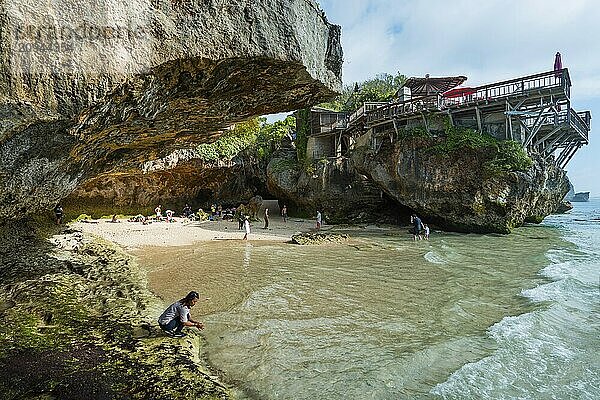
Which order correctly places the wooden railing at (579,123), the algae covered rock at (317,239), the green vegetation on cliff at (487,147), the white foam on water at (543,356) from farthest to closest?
the wooden railing at (579,123) < the green vegetation on cliff at (487,147) < the algae covered rock at (317,239) < the white foam on water at (543,356)

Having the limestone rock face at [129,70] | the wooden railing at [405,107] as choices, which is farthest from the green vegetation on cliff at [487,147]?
the limestone rock face at [129,70]

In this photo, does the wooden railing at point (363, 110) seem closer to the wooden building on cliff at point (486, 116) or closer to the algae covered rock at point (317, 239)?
the wooden building on cliff at point (486, 116)

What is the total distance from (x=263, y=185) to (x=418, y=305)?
3032 centimetres

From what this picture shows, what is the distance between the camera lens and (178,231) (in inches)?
901

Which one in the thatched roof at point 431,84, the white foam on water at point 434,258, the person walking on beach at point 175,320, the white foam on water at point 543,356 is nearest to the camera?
the white foam on water at point 543,356

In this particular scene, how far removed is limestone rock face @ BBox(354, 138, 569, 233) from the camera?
2312 centimetres

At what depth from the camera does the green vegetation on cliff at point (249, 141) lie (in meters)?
30.3

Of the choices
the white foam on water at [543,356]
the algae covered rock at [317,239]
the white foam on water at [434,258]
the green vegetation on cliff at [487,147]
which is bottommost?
the white foam on water at [543,356]

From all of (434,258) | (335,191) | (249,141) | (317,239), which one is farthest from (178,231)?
(434,258)

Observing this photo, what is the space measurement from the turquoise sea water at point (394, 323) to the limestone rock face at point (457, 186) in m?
7.68

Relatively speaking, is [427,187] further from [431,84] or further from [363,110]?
[431,84]

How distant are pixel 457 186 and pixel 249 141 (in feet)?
61.8

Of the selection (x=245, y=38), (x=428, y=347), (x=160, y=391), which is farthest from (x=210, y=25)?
(x=428, y=347)

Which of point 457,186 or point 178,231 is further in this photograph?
point 457,186
